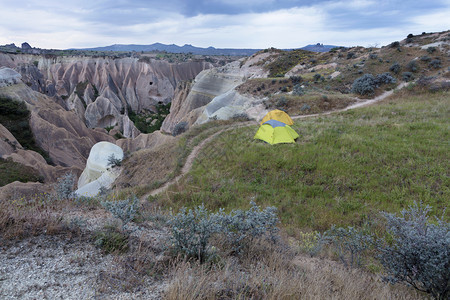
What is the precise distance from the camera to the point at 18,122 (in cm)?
2612

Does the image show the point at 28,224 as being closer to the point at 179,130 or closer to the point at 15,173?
the point at 15,173

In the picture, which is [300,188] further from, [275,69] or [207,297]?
[275,69]

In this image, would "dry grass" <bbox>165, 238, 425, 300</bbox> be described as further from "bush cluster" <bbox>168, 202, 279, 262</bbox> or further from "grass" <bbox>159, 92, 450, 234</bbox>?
"grass" <bbox>159, 92, 450, 234</bbox>

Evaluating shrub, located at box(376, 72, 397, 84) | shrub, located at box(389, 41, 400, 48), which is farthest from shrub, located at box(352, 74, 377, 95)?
shrub, located at box(389, 41, 400, 48)

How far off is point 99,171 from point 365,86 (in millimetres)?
19702

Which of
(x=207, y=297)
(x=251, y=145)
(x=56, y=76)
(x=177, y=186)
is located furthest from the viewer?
(x=56, y=76)

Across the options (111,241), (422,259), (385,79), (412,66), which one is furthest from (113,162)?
(412,66)

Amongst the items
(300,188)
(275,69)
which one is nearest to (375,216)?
(300,188)

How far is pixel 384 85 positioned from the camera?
20047 mm

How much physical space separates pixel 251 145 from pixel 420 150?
635cm

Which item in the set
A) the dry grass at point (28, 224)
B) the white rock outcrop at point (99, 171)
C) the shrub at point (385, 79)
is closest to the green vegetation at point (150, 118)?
the white rock outcrop at point (99, 171)

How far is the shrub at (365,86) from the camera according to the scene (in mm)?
18781

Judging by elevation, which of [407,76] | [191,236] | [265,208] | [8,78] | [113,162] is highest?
[8,78]

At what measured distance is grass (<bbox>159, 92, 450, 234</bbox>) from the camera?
709 cm
